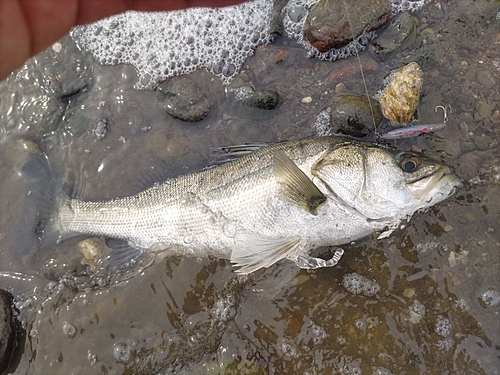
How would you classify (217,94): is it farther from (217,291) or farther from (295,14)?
(217,291)

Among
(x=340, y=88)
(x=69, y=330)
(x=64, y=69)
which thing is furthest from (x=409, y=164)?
(x=64, y=69)

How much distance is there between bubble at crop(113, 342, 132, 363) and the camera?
136 inches

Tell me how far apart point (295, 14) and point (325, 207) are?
6.89 ft

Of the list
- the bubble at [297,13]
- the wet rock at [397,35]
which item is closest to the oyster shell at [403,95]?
the wet rock at [397,35]

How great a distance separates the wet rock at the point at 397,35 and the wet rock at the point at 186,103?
1.79 metres

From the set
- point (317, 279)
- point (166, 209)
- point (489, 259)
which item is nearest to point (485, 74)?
point (489, 259)

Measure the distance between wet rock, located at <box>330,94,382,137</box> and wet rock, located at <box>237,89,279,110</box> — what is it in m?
0.59

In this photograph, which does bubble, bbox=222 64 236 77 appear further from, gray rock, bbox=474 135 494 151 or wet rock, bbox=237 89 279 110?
gray rock, bbox=474 135 494 151

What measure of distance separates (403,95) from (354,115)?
46 centimetres

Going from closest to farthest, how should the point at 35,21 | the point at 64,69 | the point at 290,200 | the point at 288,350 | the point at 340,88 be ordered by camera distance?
the point at 35,21 → the point at 290,200 → the point at 288,350 → the point at 340,88 → the point at 64,69

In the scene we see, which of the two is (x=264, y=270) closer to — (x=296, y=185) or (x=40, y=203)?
(x=296, y=185)

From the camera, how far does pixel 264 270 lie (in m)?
3.49

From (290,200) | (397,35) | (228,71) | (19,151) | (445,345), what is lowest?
(445,345)

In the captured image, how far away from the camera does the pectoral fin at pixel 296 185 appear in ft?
9.72
